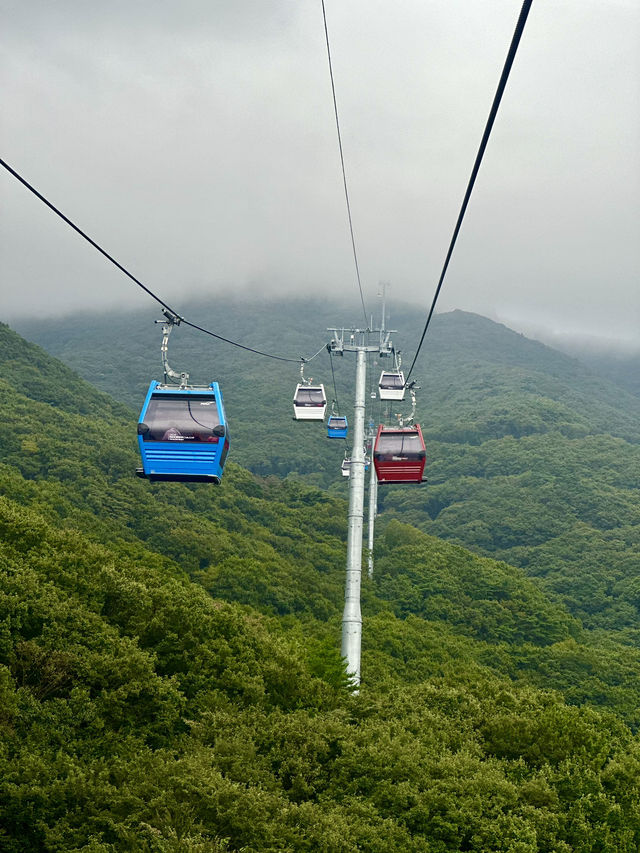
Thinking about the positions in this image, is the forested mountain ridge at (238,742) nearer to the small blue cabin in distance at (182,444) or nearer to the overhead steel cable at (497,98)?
the small blue cabin in distance at (182,444)

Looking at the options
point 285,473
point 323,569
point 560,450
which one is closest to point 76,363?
point 285,473

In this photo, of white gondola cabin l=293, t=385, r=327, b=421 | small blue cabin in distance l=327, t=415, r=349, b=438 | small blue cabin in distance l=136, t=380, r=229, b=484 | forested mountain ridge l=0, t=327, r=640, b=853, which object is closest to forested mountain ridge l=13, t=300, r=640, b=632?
small blue cabin in distance l=327, t=415, r=349, b=438

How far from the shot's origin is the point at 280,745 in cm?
1700

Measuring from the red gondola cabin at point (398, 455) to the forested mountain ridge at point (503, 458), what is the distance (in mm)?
50010

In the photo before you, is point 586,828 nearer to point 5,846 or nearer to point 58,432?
point 5,846

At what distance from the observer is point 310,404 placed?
28.6m

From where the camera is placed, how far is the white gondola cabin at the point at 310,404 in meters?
28.3

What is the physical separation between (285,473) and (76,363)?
7975cm

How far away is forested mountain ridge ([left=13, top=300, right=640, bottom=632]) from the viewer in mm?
86125

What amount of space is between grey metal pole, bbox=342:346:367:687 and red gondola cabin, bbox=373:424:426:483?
2.28 ft

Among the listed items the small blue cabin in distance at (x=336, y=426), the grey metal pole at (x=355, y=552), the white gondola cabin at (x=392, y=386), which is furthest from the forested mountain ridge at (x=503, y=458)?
the grey metal pole at (x=355, y=552)

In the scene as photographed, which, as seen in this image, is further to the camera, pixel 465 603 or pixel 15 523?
pixel 465 603

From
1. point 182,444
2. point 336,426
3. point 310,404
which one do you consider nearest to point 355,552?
point 182,444

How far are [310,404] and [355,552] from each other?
861 centimetres
